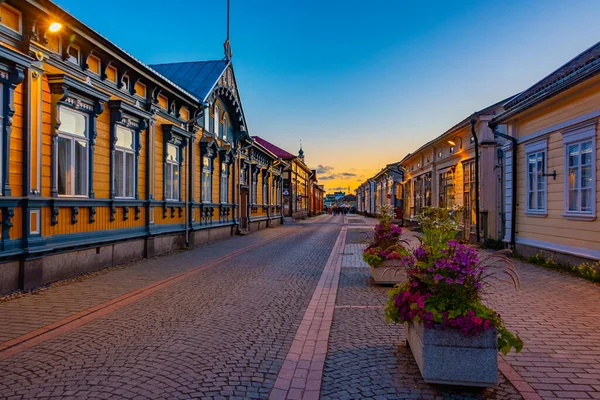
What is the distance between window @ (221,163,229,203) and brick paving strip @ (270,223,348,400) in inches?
587

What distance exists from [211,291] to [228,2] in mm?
20570

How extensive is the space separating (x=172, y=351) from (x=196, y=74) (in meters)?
18.1

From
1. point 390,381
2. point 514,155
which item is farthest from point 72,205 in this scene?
point 514,155

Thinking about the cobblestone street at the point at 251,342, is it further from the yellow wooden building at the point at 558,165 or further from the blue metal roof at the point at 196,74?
the blue metal roof at the point at 196,74

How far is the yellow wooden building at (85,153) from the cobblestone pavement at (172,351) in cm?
295

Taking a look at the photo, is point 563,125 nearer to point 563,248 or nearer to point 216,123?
point 563,248

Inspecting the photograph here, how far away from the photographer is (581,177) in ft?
35.5

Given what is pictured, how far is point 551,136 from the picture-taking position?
40.6ft

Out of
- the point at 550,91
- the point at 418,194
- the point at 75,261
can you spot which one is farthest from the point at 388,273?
the point at 418,194

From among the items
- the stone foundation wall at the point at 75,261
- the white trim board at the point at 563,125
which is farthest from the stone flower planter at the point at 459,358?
the white trim board at the point at 563,125

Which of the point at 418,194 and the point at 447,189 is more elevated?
the point at 447,189

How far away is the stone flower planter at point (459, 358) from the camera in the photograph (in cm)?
394

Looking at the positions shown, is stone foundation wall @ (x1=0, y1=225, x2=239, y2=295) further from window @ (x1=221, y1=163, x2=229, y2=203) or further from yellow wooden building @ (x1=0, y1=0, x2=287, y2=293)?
window @ (x1=221, y1=163, x2=229, y2=203)

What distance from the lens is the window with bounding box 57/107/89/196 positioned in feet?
33.3
